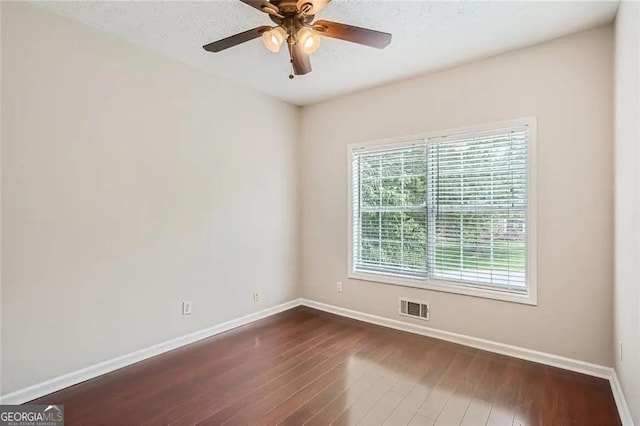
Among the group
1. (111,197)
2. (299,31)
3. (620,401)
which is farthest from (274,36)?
(620,401)

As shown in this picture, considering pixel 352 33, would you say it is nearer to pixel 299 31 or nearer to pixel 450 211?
pixel 299 31

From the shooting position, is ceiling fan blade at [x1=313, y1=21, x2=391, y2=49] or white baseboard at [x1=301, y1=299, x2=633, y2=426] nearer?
ceiling fan blade at [x1=313, y1=21, x2=391, y2=49]

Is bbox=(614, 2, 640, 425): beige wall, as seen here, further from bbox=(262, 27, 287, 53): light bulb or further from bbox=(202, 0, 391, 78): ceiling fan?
bbox=(262, 27, 287, 53): light bulb

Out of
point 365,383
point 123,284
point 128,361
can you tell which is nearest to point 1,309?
point 123,284

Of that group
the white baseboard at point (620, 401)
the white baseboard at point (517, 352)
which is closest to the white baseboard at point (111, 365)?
the white baseboard at point (517, 352)

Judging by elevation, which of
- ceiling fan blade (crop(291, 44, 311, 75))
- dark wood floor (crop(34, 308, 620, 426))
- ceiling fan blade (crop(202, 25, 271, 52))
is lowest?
dark wood floor (crop(34, 308, 620, 426))

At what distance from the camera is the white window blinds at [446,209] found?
9.78 ft

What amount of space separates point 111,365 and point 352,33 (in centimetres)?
309

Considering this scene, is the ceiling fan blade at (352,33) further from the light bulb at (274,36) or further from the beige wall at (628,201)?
the beige wall at (628,201)

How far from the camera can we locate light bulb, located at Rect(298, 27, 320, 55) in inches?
79.4

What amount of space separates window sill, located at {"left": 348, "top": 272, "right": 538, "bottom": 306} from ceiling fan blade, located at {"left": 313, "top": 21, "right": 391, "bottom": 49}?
2365 mm

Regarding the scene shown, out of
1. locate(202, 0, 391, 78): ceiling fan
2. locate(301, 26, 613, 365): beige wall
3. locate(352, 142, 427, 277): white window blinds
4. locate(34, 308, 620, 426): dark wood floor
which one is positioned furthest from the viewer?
locate(352, 142, 427, 277): white window blinds

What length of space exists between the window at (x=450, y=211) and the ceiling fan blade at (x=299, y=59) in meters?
1.67

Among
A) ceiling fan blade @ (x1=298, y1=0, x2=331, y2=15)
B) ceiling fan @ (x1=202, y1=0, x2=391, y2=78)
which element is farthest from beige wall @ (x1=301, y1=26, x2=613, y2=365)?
ceiling fan blade @ (x1=298, y1=0, x2=331, y2=15)
